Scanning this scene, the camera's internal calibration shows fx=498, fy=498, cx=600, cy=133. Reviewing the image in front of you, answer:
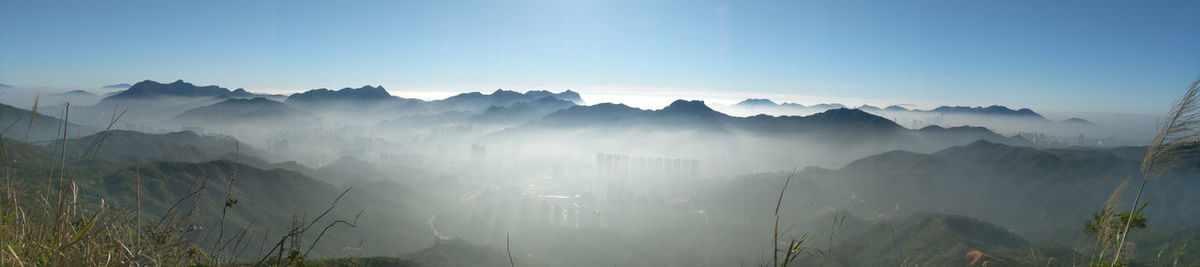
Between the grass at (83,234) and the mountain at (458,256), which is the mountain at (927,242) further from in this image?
the grass at (83,234)

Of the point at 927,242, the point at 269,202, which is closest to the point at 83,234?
the point at 927,242

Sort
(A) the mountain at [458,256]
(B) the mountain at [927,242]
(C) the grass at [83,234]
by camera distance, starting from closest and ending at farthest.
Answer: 1. (C) the grass at [83,234]
2. (A) the mountain at [458,256]
3. (B) the mountain at [927,242]

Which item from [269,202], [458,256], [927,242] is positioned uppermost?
[927,242]

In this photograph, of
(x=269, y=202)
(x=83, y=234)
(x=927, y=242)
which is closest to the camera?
(x=83, y=234)

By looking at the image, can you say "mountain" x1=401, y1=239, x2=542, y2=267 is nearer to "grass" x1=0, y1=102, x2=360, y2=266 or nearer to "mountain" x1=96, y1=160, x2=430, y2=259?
"mountain" x1=96, y1=160, x2=430, y2=259

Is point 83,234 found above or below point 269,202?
above

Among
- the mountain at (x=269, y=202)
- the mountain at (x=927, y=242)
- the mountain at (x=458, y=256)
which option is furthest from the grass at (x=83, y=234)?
the mountain at (x=269, y=202)

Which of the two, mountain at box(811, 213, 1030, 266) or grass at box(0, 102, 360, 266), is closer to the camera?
grass at box(0, 102, 360, 266)

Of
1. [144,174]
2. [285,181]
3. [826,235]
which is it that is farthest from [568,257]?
[144,174]

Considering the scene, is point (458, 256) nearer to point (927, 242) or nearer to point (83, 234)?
point (83, 234)

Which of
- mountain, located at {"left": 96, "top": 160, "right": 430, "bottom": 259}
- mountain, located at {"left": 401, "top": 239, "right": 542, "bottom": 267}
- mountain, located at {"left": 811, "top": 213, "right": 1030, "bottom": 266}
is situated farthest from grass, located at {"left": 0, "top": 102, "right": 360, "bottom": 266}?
mountain, located at {"left": 96, "top": 160, "right": 430, "bottom": 259}

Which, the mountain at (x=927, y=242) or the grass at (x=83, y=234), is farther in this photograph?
the mountain at (x=927, y=242)

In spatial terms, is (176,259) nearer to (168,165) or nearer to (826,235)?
(826,235)

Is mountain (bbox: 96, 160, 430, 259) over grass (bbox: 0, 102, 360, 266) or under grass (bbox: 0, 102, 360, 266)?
under
